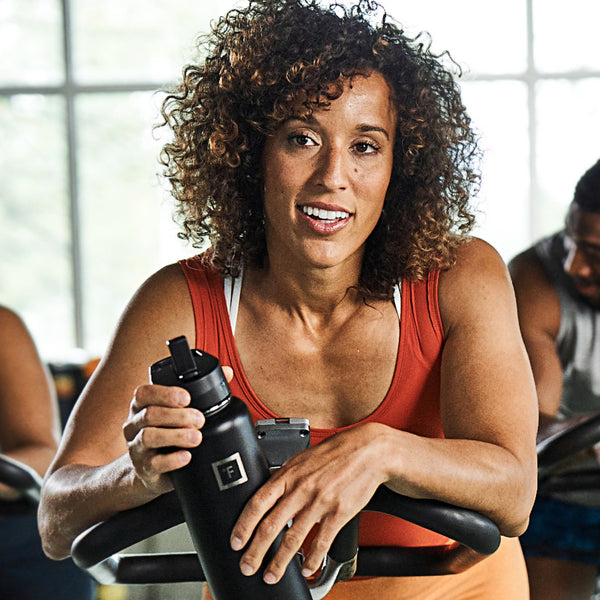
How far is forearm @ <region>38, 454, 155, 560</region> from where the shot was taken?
104 cm

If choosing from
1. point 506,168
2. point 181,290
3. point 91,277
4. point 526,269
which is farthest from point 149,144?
point 181,290

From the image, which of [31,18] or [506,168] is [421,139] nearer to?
[506,168]

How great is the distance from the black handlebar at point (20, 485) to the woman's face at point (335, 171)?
0.64 metres

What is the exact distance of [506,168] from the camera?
5.30m

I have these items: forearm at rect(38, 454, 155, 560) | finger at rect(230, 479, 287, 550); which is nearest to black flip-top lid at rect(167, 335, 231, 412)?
finger at rect(230, 479, 287, 550)

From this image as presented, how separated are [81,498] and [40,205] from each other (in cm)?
483

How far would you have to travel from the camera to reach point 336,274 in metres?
1.44

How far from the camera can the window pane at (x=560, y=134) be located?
5.29m

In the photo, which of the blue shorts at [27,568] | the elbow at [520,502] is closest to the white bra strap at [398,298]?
the elbow at [520,502]

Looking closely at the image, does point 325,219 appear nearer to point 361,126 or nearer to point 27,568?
point 361,126

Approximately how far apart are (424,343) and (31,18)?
195 inches

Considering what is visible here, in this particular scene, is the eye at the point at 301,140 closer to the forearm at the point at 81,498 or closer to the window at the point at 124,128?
the forearm at the point at 81,498

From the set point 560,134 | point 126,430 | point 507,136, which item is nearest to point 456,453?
point 126,430

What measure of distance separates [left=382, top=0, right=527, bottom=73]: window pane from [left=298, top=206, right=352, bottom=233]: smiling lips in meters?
4.15
